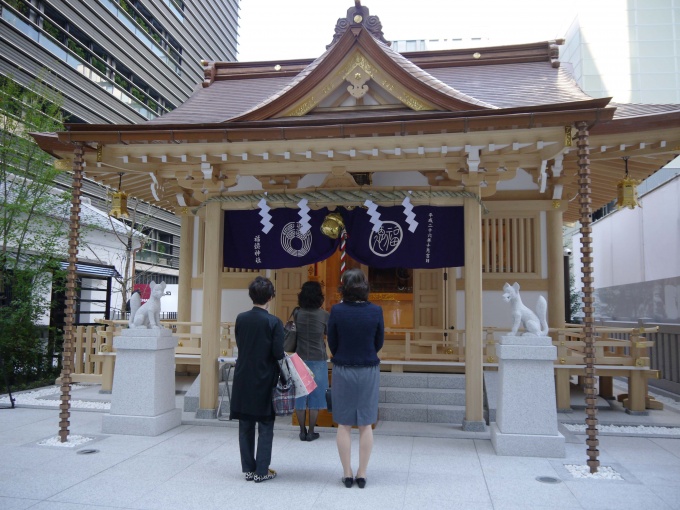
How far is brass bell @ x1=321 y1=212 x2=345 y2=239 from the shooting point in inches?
294

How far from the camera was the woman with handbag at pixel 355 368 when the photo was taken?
4.61m

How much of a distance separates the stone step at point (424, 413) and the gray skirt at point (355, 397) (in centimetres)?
300

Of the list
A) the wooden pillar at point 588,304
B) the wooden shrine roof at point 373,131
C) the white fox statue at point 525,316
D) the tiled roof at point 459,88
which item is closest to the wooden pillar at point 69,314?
the wooden shrine roof at point 373,131

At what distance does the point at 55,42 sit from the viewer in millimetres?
26094

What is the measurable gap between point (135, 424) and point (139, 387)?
48cm

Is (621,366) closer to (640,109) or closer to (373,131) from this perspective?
(640,109)

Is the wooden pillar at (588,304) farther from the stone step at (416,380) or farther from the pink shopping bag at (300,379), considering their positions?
the pink shopping bag at (300,379)

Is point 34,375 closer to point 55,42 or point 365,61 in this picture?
point 365,61

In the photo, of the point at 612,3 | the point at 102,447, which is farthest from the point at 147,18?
the point at 102,447

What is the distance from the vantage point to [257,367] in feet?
15.4

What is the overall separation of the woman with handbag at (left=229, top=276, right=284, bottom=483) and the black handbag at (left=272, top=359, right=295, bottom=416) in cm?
4

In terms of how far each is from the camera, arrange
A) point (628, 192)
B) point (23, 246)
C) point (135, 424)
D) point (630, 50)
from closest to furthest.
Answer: point (135, 424)
point (628, 192)
point (23, 246)
point (630, 50)

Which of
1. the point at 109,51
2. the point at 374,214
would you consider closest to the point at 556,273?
the point at 374,214

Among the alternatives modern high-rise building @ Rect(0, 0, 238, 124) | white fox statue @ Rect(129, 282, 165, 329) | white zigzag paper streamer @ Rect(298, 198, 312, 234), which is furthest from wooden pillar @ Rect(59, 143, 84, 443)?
modern high-rise building @ Rect(0, 0, 238, 124)
